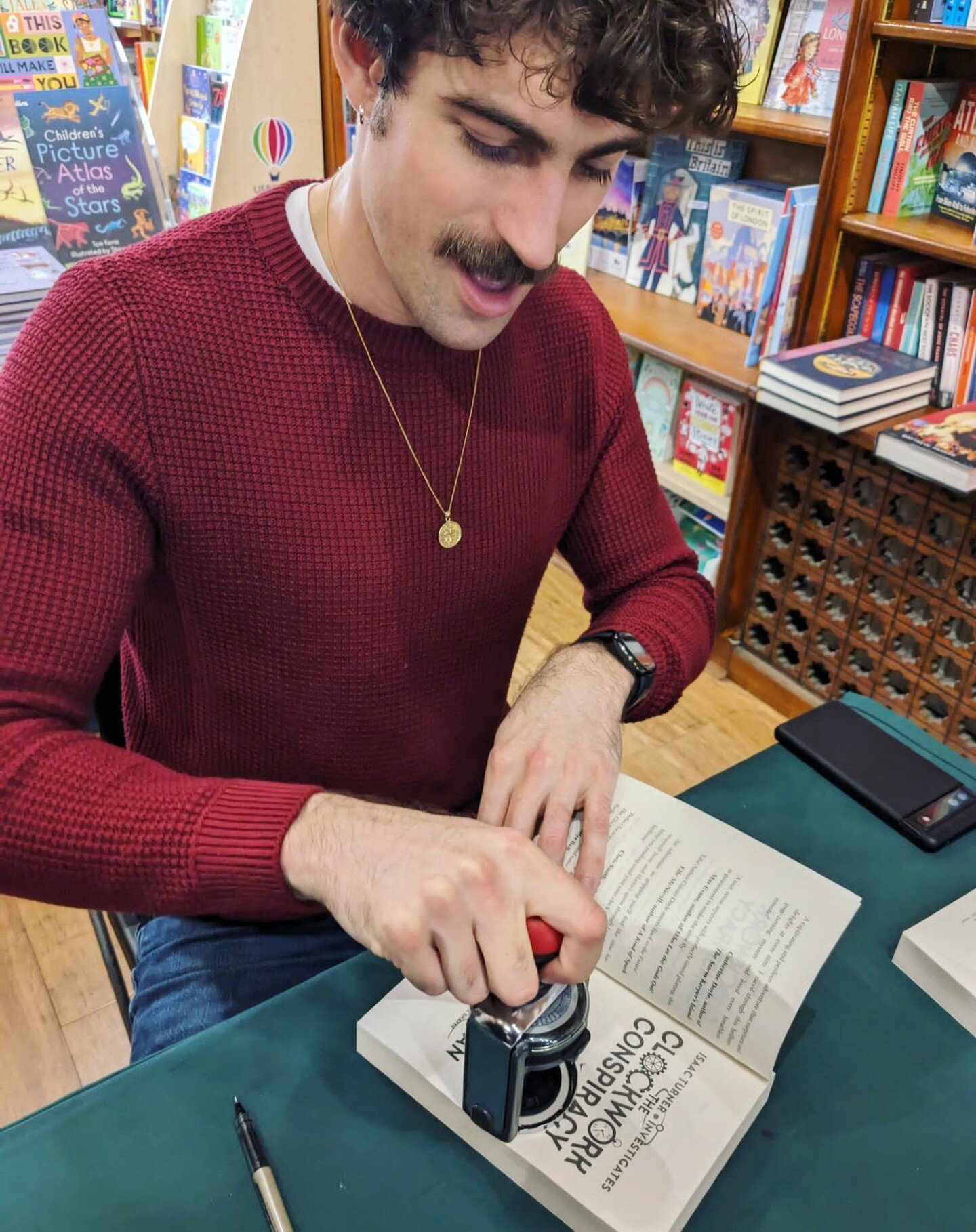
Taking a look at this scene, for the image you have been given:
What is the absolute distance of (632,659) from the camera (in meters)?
0.99

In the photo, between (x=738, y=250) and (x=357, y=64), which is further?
(x=738, y=250)

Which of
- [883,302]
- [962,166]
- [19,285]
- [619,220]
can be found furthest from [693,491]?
[19,285]

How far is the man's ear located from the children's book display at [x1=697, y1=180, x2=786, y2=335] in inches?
A: 52.1

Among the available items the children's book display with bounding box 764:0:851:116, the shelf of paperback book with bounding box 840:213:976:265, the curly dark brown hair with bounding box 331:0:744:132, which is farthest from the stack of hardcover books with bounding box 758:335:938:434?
the curly dark brown hair with bounding box 331:0:744:132

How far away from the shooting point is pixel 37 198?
1597 millimetres

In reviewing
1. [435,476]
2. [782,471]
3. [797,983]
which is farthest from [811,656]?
[797,983]

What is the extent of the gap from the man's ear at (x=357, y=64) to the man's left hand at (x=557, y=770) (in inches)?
20.2

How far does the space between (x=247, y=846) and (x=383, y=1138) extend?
212mm

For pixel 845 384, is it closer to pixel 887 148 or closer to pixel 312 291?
pixel 887 148

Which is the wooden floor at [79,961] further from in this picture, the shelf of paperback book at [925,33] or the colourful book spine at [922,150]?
the shelf of paperback book at [925,33]

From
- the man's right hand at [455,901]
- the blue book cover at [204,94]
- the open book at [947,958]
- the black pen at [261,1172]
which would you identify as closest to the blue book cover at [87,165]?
the blue book cover at [204,94]

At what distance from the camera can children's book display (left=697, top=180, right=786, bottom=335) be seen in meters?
2.05

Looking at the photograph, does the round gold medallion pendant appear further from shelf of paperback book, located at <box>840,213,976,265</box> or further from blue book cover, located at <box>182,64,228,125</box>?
blue book cover, located at <box>182,64,228,125</box>

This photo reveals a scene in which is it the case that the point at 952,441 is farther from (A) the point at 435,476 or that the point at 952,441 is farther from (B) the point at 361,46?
(B) the point at 361,46
